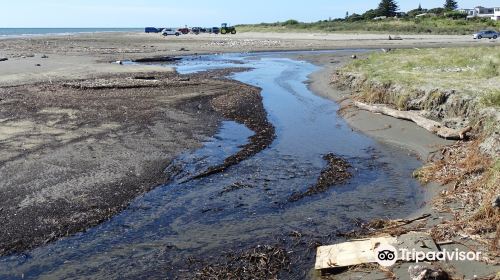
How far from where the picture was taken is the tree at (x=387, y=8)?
121 m

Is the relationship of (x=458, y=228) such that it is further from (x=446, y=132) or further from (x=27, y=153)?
(x=27, y=153)

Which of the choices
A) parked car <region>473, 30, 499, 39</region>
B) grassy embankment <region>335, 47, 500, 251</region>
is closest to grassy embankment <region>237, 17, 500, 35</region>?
parked car <region>473, 30, 499, 39</region>

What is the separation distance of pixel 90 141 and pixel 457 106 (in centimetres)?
1387

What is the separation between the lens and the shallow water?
8828 mm

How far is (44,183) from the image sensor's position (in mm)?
12359

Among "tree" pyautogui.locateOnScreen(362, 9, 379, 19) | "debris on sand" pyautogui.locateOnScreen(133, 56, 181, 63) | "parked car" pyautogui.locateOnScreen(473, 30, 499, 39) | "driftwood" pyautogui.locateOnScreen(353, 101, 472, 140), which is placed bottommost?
"driftwood" pyautogui.locateOnScreen(353, 101, 472, 140)

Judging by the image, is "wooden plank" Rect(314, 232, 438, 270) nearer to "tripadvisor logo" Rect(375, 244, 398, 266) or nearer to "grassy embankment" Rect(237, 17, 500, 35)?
"tripadvisor logo" Rect(375, 244, 398, 266)

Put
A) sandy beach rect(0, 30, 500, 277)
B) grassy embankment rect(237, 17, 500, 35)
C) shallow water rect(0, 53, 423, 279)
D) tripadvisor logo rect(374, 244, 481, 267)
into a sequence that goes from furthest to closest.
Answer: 1. grassy embankment rect(237, 17, 500, 35)
2. sandy beach rect(0, 30, 500, 277)
3. shallow water rect(0, 53, 423, 279)
4. tripadvisor logo rect(374, 244, 481, 267)

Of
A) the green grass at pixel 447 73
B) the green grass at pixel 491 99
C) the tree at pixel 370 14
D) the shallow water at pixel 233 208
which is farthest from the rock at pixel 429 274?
the tree at pixel 370 14

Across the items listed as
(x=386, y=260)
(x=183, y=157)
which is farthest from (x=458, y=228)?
(x=183, y=157)

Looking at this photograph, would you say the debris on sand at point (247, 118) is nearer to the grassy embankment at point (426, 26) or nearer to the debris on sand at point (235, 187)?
the debris on sand at point (235, 187)

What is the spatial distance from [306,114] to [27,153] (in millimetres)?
12903

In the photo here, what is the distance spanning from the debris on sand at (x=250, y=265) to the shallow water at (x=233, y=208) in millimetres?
335

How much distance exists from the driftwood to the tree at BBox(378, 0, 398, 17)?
107630 mm
